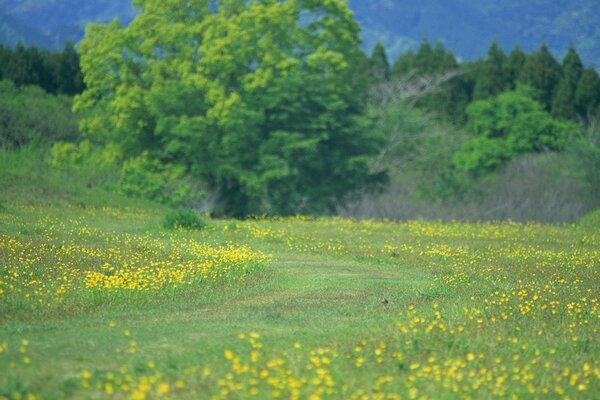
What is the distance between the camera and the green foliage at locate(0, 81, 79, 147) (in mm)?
40438

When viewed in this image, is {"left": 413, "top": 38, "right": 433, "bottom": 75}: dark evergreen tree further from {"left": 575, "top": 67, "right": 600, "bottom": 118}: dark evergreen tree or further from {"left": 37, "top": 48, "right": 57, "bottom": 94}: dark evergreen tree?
{"left": 37, "top": 48, "right": 57, "bottom": 94}: dark evergreen tree

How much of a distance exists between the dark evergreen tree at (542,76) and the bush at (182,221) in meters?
34.3

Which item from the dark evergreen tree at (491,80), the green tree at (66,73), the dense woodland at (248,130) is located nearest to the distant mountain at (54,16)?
the green tree at (66,73)

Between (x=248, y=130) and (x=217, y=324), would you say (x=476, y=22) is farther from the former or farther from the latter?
(x=217, y=324)

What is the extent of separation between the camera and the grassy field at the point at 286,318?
854 cm

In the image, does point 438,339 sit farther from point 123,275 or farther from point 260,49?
point 260,49

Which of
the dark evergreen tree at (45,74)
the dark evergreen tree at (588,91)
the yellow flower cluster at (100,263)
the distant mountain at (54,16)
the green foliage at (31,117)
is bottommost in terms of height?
the yellow flower cluster at (100,263)

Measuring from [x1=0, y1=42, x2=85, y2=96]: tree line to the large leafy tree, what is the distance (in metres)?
9.18

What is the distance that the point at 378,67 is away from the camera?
57.5m

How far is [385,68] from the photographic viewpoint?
58.0 metres

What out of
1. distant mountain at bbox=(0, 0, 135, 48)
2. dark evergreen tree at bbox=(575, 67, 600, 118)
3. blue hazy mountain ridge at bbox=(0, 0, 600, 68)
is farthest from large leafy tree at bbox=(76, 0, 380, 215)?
distant mountain at bbox=(0, 0, 135, 48)

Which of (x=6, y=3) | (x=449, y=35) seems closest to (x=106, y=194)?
(x=6, y=3)

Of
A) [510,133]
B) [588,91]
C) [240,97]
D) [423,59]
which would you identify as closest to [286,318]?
[240,97]

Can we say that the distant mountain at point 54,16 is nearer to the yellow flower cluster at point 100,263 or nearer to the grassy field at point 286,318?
the yellow flower cluster at point 100,263
